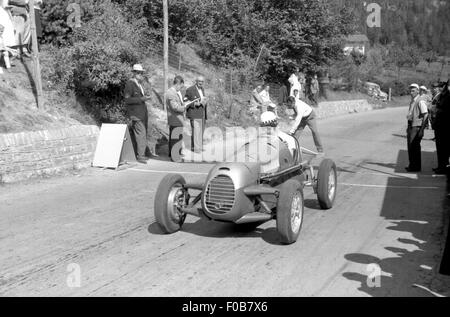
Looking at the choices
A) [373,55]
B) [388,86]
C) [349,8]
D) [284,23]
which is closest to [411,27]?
[373,55]

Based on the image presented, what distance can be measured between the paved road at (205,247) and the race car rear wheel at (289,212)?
167 millimetres

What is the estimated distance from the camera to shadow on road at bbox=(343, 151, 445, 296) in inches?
193

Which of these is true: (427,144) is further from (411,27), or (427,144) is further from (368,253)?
(411,27)

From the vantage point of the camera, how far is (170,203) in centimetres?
645

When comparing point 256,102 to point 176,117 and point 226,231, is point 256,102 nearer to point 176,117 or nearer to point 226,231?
point 176,117

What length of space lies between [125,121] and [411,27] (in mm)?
80734

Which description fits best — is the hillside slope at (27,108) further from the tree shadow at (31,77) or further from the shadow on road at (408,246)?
the shadow on road at (408,246)

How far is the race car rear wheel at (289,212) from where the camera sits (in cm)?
593

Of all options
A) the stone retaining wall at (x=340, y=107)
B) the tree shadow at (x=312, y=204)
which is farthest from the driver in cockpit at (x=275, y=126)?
the stone retaining wall at (x=340, y=107)

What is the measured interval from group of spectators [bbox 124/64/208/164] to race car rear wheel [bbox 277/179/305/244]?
6.50 metres

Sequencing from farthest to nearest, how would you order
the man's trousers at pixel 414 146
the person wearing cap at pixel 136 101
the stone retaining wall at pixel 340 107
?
the stone retaining wall at pixel 340 107, the person wearing cap at pixel 136 101, the man's trousers at pixel 414 146

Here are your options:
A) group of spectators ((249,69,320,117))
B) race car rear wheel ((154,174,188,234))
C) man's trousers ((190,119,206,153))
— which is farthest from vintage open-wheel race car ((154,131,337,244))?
man's trousers ((190,119,206,153))

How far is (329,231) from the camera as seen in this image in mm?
6785
